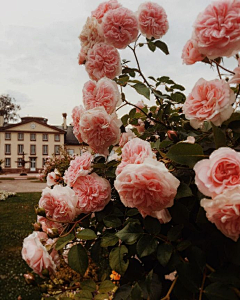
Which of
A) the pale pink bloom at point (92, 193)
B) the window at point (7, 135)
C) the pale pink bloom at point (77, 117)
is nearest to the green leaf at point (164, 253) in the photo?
the pale pink bloom at point (92, 193)

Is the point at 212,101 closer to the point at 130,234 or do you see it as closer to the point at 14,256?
the point at 130,234

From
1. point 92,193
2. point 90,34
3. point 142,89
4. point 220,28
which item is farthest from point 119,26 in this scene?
point 92,193

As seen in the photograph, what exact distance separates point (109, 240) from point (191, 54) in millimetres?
506

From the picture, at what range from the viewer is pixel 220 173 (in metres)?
0.48

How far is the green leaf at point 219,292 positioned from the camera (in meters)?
0.53

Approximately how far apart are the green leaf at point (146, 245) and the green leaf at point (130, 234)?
14mm

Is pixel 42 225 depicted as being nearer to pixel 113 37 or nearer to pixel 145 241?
pixel 145 241

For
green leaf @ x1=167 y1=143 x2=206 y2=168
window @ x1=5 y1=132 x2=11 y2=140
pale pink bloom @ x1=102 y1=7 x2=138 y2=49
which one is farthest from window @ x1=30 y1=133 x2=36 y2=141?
green leaf @ x1=167 y1=143 x2=206 y2=168

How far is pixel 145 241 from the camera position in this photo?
25.4 inches

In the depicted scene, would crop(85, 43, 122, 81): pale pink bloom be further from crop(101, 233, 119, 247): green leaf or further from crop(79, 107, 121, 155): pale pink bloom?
crop(101, 233, 119, 247): green leaf

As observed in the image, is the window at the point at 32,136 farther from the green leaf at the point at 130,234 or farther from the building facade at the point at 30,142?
the green leaf at the point at 130,234

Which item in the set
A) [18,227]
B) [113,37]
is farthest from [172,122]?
[18,227]

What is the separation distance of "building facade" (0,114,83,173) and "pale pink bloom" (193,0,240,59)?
99.3 feet

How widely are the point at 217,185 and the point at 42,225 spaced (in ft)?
2.15
